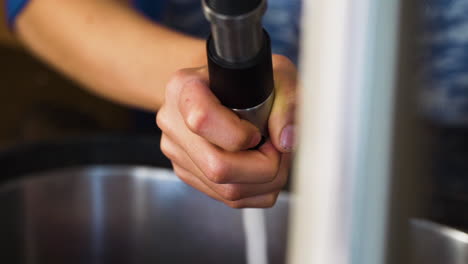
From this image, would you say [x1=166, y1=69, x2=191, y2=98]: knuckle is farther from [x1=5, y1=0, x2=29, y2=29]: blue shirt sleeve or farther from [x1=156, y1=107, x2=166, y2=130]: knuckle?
[x1=5, y1=0, x2=29, y2=29]: blue shirt sleeve

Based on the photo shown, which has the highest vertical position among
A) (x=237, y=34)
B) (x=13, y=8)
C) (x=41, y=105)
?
(x=237, y=34)

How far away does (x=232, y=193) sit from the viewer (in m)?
0.27

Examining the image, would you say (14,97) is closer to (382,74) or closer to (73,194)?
(73,194)

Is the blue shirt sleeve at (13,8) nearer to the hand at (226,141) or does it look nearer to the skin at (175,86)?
the skin at (175,86)

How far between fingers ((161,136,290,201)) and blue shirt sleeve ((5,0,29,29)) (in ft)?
0.94

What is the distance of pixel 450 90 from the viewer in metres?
0.53

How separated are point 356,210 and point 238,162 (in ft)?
0.51

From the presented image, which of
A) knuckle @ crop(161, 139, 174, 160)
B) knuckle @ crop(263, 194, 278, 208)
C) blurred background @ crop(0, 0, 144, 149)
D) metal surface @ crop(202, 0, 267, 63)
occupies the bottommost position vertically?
blurred background @ crop(0, 0, 144, 149)

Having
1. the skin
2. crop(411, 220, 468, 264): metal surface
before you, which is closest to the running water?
the skin

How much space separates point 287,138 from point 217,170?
0.15 ft

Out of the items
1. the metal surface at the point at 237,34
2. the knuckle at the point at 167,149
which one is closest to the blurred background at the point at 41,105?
the knuckle at the point at 167,149

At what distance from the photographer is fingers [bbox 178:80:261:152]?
213 millimetres

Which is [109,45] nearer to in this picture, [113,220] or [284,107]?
A: [113,220]

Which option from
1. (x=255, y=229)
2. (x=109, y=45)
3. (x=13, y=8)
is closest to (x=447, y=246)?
(x=255, y=229)
